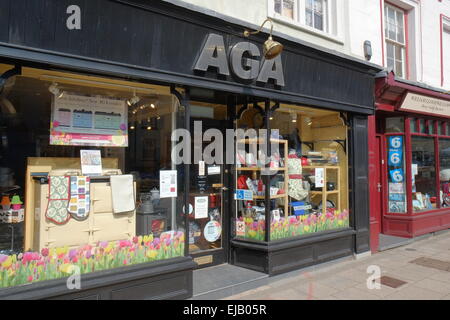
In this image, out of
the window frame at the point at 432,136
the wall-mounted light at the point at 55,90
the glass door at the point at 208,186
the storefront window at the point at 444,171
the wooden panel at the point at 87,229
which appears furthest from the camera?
the storefront window at the point at 444,171

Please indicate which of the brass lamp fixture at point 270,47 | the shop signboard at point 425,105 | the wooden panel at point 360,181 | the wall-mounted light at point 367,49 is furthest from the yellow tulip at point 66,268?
the shop signboard at point 425,105

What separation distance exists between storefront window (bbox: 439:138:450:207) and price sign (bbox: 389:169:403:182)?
208 cm

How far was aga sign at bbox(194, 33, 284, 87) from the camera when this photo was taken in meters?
4.47

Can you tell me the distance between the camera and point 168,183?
4.61 metres

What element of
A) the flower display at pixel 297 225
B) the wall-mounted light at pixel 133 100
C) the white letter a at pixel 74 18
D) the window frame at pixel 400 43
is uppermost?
the window frame at pixel 400 43

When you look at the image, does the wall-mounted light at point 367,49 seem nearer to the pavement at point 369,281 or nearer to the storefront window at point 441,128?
the storefront window at point 441,128

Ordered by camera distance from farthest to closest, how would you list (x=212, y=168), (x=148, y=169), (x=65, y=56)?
1. (x=212, y=168)
2. (x=148, y=169)
3. (x=65, y=56)

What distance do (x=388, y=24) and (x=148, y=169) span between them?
744 cm

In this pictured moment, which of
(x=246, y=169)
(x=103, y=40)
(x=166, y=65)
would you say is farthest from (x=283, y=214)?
(x=103, y=40)

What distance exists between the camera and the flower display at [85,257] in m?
3.37

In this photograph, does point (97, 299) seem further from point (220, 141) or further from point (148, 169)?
point (220, 141)

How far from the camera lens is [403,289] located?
4801mm

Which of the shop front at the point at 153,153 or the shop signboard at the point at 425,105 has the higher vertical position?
the shop signboard at the point at 425,105

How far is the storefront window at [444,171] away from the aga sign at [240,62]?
678cm
